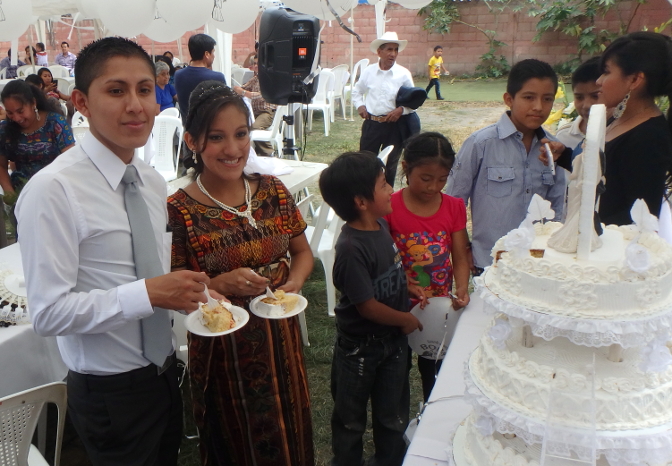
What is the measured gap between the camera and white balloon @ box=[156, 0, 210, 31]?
4.67m

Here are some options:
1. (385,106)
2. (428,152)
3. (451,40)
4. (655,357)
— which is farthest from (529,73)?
(451,40)

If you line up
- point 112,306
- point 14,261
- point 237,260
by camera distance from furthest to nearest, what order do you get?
point 14,261, point 237,260, point 112,306

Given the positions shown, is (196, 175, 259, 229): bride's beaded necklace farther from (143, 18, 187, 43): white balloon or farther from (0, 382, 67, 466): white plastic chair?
(143, 18, 187, 43): white balloon

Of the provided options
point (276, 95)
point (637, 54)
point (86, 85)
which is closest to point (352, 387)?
point (86, 85)

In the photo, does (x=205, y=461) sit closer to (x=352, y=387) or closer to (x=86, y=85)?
(x=352, y=387)

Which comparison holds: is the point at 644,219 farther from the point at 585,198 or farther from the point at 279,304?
the point at 279,304

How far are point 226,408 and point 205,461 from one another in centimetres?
26

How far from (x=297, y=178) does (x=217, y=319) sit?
2.90 metres

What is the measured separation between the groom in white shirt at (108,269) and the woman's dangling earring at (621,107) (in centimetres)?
178

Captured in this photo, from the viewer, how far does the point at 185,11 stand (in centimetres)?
473

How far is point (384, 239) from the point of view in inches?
81.5

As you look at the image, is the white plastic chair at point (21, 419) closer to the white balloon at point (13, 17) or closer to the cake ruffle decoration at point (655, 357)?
the cake ruffle decoration at point (655, 357)

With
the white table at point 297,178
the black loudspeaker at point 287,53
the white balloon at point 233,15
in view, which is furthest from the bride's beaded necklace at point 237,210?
the white balloon at point 233,15

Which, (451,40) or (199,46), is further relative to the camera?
(451,40)
